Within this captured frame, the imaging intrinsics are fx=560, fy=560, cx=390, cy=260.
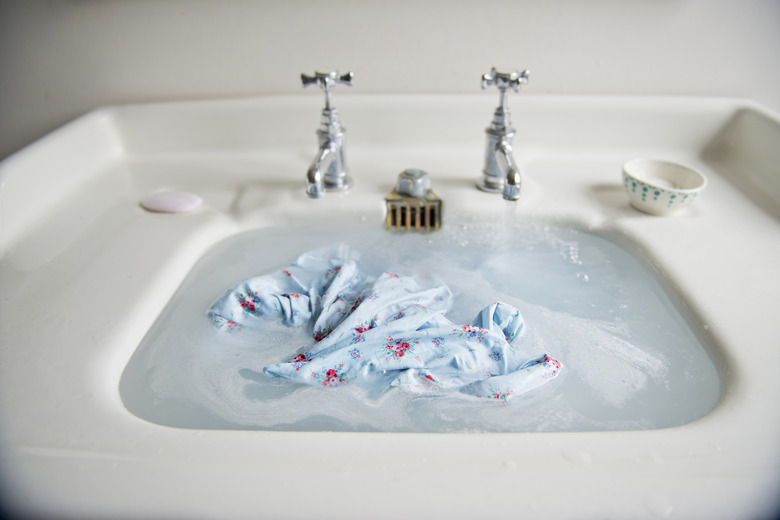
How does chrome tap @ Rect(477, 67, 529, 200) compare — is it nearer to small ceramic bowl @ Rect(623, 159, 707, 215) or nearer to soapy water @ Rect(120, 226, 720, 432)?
soapy water @ Rect(120, 226, 720, 432)

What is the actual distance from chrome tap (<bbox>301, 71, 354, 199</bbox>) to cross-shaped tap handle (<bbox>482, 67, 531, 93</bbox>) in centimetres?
22

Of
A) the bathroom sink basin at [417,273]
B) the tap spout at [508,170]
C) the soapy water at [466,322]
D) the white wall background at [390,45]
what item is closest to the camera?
the bathroom sink basin at [417,273]

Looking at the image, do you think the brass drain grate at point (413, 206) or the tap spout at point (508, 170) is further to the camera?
the brass drain grate at point (413, 206)

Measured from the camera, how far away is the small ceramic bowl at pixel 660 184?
87 cm

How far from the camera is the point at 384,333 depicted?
67cm

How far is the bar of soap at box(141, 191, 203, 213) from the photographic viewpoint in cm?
94

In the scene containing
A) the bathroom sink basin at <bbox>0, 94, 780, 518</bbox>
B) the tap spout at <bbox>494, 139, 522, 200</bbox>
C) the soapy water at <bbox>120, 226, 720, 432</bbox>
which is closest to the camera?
the bathroom sink basin at <bbox>0, 94, 780, 518</bbox>

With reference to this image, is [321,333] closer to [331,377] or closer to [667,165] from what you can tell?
[331,377]

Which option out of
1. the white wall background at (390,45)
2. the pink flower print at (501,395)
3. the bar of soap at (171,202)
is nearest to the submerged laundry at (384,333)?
the pink flower print at (501,395)

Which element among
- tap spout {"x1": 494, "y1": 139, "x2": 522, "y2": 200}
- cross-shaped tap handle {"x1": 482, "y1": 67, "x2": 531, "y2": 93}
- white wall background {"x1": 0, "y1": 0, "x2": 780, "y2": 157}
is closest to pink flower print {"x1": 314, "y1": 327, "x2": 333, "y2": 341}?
tap spout {"x1": 494, "y1": 139, "x2": 522, "y2": 200}

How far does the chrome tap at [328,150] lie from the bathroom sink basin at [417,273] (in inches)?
2.0

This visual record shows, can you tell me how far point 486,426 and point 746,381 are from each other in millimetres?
273

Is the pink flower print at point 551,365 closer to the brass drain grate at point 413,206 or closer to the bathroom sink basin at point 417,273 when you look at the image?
the bathroom sink basin at point 417,273

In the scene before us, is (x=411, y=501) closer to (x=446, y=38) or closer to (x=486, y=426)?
(x=486, y=426)
